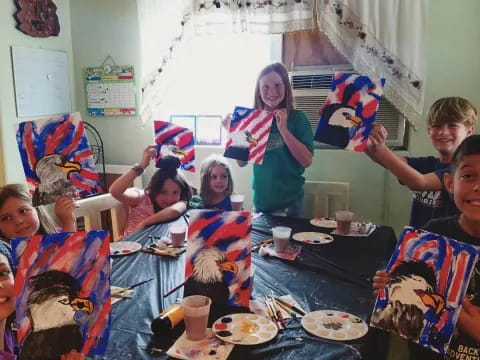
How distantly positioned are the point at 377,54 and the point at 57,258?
234 cm

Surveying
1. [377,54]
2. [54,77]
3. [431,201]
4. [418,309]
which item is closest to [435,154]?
[377,54]

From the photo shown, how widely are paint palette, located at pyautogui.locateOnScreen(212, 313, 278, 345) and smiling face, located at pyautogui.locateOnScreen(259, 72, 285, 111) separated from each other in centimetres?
147

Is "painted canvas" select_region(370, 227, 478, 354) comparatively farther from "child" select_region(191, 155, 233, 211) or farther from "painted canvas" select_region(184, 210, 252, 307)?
"child" select_region(191, 155, 233, 211)

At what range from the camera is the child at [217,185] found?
223cm

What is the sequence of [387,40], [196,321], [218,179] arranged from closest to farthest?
[196,321]
[218,179]
[387,40]

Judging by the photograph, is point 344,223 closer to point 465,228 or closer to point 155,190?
point 465,228

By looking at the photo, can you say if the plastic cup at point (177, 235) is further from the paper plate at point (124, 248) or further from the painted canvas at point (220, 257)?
the painted canvas at point (220, 257)

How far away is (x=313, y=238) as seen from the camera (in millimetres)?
1861

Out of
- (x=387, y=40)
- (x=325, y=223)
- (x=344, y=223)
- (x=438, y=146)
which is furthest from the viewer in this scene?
(x=387, y=40)

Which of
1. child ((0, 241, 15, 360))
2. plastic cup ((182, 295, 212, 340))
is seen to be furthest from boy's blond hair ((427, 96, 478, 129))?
child ((0, 241, 15, 360))

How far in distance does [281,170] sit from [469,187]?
1386 mm

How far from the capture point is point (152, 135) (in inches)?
127

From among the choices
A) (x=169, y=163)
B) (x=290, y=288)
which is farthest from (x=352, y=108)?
(x=169, y=163)

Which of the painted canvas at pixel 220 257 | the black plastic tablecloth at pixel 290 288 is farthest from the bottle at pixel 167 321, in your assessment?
the painted canvas at pixel 220 257
